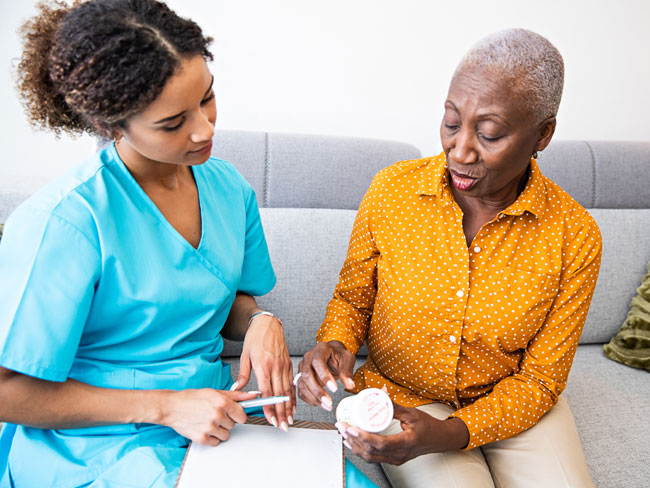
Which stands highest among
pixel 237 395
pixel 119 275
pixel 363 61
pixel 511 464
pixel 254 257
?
pixel 363 61

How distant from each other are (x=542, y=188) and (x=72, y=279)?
0.93m

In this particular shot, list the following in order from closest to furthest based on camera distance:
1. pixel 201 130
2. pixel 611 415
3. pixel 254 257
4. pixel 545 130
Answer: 1. pixel 201 130
2. pixel 545 130
3. pixel 254 257
4. pixel 611 415

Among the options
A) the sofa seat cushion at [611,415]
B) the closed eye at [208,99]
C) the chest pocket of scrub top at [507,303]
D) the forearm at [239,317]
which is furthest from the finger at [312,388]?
the sofa seat cushion at [611,415]

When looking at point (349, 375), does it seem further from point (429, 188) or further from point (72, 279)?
point (72, 279)

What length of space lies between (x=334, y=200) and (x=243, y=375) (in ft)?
2.86

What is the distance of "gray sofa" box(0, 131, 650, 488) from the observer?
1.51m

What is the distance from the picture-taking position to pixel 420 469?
1100 millimetres

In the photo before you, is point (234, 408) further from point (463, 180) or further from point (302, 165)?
point (302, 165)

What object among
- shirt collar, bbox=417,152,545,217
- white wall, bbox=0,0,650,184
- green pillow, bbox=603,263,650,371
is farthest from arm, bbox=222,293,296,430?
green pillow, bbox=603,263,650,371

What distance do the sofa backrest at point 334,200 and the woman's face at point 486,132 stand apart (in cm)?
69

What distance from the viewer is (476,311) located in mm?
1100

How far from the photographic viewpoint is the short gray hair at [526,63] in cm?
92

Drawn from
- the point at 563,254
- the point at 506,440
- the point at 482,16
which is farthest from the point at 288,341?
the point at 482,16

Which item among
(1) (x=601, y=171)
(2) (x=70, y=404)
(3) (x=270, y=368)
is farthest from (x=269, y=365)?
(1) (x=601, y=171)
